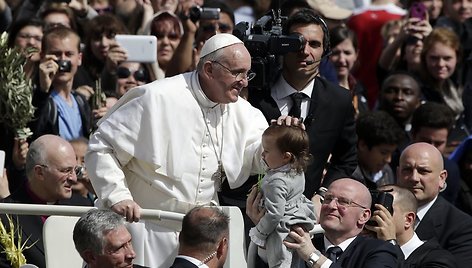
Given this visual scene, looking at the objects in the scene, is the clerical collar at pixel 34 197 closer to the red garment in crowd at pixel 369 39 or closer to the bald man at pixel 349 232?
the bald man at pixel 349 232

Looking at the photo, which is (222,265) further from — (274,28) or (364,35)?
(364,35)

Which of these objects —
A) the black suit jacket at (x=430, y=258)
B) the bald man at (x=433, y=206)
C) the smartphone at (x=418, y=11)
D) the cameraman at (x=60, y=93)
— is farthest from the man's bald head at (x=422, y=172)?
the smartphone at (x=418, y=11)

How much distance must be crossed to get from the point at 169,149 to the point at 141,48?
3.49 meters

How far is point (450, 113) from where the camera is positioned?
1248 cm

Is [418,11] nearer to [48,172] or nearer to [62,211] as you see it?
[48,172]

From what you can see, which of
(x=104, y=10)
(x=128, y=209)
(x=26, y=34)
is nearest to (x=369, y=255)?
(x=128, y=209)

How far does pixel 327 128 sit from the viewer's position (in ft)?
32.9

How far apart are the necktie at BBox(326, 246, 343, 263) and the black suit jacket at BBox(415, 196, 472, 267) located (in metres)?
1.63

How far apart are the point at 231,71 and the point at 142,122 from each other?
629 millimetres

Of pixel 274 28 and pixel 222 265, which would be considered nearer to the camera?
pixel 222 265

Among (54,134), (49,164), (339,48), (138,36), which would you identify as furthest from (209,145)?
(339,48)

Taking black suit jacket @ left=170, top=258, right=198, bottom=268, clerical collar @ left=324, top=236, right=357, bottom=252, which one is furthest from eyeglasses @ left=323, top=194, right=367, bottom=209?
black suit jacket @ left=170, top=258, right=198, bottom=268

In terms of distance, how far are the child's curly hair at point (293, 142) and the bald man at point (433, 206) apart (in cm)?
201

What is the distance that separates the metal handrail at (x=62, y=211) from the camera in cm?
853
